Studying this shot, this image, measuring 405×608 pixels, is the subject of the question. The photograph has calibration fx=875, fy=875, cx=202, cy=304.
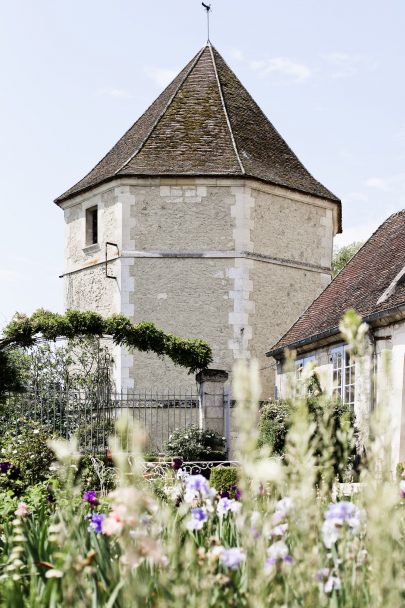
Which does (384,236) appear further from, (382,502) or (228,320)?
(382,502)

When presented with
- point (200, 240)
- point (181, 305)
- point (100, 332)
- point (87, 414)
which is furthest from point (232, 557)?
point (200, 240)

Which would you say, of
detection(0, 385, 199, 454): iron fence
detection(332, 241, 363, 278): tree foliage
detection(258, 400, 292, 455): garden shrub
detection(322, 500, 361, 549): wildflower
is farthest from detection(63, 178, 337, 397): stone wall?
detection(322, 500, 361, 549): wildflower

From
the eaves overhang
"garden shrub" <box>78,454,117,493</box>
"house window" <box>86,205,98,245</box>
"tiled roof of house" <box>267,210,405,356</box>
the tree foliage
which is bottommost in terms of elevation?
"garden shrub" <box>78,454,117,493</box>

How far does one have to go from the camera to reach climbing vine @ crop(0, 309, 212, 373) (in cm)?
1661

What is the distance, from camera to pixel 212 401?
56.3 ft

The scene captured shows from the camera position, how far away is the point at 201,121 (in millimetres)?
23719

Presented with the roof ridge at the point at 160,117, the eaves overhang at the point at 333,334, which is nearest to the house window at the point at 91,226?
the roof ridge at the point at 160,117

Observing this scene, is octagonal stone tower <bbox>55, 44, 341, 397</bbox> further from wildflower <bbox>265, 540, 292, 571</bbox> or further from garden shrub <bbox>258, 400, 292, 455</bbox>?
wildflower <bbox>265, 540, 292, 571</bbox>

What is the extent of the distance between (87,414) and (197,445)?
3738 millimetres

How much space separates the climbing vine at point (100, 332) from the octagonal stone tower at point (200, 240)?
10.4 ft

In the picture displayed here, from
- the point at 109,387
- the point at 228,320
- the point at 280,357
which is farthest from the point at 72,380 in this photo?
the point at 280,357

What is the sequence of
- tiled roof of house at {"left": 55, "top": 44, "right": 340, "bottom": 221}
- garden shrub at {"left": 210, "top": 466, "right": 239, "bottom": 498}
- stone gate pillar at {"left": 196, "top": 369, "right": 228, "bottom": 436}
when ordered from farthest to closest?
tiled roof of house at {"left": 55, "top": 44, "right": 340, "bottom": 221} → stone gate pillar at {"left": 196, "top": 369, "right": 228, "bottom": 436} → garden shrub at {"left": 210, "top": 466, "right": 239, "bottom": 498}

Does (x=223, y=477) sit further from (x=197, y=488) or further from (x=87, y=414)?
(x=87, y=414)

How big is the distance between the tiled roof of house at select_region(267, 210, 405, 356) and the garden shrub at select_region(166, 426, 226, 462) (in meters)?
2.39
